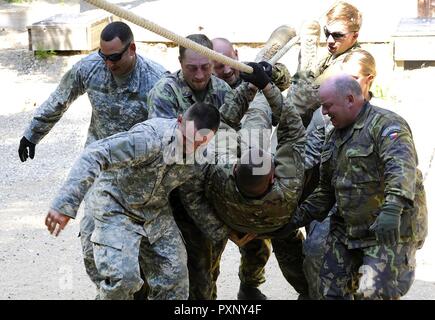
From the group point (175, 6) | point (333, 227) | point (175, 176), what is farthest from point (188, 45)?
point (175, 6)

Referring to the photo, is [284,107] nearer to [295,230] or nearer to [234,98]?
[234,98]

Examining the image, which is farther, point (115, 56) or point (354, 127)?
point (115, 56)

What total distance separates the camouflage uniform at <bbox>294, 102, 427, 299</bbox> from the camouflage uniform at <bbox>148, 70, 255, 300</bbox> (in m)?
0.79

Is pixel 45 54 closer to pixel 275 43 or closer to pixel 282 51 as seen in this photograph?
pixel 275 43

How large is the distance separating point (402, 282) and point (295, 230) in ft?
3.15

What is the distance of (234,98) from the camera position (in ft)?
21.2

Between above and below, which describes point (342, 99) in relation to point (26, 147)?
above

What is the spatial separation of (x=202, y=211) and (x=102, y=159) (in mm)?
892

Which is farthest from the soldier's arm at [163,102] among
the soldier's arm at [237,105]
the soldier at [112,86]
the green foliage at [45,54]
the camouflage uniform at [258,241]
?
the green foliage at [45,54]

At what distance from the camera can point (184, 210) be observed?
21.9 feet

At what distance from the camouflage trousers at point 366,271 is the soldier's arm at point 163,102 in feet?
4.11

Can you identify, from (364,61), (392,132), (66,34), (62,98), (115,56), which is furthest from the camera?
(66,34)

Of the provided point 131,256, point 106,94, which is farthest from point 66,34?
point 131,256

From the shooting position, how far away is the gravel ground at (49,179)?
786 centimetres
